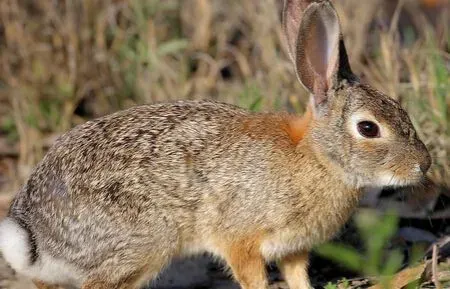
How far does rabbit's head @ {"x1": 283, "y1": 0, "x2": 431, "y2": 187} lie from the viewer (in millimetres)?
5105

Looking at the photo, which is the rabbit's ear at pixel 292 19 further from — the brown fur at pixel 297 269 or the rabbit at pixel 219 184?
the brown fur at pixel 297 269

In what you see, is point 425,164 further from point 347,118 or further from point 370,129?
point 347,118

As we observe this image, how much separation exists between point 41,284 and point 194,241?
0.81 m

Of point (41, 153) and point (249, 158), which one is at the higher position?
point (249, 158)

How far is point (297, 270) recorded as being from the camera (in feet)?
18.1

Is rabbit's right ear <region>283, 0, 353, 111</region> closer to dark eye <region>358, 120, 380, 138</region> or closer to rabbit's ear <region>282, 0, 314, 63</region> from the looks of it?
rabbit's ear <region>282, 0, 314, 63</region>

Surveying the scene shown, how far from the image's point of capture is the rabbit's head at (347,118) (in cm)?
511

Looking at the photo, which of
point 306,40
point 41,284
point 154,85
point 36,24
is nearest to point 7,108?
point 36,24

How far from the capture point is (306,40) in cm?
522

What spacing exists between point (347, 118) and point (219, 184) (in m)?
0.66

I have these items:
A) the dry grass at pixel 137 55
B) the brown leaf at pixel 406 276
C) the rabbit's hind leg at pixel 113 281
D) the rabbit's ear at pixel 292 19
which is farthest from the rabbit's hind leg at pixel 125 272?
the dry grass at pixel 137 55

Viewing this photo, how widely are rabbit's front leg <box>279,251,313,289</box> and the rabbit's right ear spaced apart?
2.53 feet

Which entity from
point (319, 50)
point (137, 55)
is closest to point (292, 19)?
point (319, 50)

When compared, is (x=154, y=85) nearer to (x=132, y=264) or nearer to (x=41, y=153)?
(x=41, y=153)
